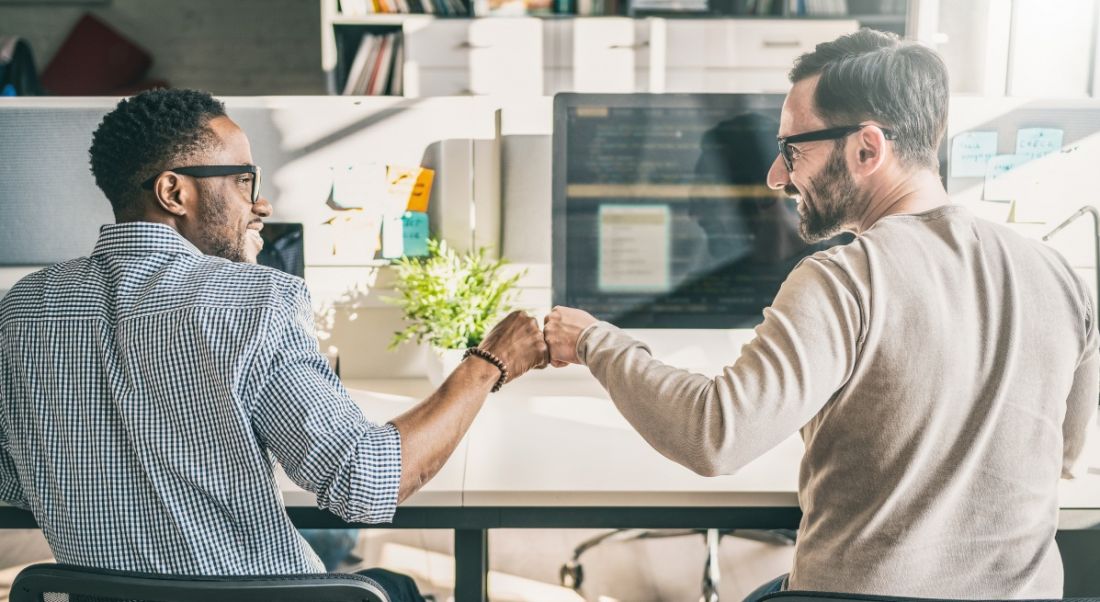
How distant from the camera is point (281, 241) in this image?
1713 millimetres

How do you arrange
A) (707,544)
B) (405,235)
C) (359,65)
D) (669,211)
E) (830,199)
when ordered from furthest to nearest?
(359,65) → (707,544) → (405,235) → (669,211) → (830,199)

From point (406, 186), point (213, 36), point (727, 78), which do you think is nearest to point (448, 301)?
point (406, 186)

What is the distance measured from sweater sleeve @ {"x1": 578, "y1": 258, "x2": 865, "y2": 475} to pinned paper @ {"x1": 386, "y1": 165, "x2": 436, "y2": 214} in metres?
0.94

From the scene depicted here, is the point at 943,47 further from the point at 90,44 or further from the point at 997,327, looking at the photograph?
the point at 90,44

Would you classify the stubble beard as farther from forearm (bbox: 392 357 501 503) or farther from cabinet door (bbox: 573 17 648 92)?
cabinet door (bbox: 573 17 648 92)

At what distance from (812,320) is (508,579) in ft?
5.60

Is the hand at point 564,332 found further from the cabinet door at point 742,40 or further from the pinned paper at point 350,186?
Result: the cabinet door at point 742,40

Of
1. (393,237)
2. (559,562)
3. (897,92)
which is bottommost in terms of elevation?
(559,562)

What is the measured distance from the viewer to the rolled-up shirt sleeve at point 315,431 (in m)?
0.88

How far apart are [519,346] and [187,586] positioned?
62cm

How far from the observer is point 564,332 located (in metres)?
1.19

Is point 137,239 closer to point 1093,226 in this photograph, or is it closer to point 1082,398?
point 1082,398

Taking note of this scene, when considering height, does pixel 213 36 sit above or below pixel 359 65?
above

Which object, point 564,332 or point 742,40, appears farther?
point 742,40
